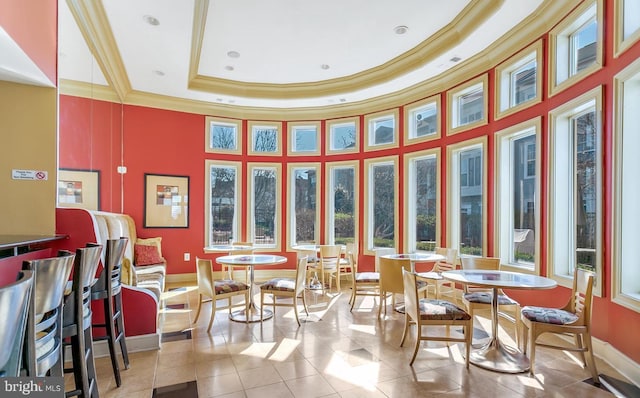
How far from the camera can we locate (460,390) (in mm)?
2543

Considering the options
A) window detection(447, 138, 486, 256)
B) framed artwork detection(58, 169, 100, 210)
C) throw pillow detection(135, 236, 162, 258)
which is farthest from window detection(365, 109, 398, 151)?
framed artwork detection(58, 169, 100, 210)

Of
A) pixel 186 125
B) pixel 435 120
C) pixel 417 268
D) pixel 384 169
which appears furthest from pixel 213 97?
pixel 417 268

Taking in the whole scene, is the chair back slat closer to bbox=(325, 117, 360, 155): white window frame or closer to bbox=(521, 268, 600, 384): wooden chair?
bbox=(521, 268, 600, 384): wooden chair

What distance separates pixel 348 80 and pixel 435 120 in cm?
166

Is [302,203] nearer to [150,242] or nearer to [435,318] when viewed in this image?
[150,242]

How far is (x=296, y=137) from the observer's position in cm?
722

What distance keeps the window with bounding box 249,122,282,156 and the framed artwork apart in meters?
2.93

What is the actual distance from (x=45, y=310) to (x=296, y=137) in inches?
238

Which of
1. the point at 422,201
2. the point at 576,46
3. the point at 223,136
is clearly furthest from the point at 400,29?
the point at 223,136

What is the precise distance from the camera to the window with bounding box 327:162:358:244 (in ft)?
22.6

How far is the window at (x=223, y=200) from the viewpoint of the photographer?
6.83 m

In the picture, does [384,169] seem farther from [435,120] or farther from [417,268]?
[417,268]

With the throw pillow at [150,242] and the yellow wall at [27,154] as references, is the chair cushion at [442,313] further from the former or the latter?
the throw pillow at [150,242]

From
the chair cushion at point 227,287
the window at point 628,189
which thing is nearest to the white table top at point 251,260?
the chair cushion at point 227,287
